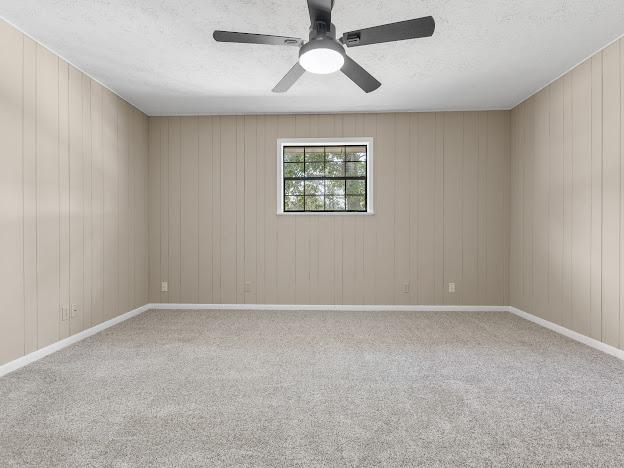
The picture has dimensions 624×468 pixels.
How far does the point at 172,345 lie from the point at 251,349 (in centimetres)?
75

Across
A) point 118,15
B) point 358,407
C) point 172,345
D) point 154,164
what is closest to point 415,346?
point 358,407

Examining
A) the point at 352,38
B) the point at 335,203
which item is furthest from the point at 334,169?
the point at 352,38

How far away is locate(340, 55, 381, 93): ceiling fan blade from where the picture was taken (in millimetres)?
2525

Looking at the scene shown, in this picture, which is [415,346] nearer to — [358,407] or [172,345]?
[358,407]

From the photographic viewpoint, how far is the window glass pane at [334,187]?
5035 mm

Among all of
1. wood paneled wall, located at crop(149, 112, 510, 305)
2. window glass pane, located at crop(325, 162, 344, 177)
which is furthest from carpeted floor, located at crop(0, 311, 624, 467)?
window glass pane, located at crop(325, 162, 344, 177)

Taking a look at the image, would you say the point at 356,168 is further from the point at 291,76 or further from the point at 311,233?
the point at 291,76

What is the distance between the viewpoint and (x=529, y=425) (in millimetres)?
1905

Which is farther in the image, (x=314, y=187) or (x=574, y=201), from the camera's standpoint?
(x=314, y=187)

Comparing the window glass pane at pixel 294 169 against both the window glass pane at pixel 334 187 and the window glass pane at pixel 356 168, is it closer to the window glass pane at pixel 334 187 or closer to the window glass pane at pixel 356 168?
the window glass pane at pixel 334 187

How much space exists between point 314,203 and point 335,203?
0.95ft

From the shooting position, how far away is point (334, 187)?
5047 millimetres

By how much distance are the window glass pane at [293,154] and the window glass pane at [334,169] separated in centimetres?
40

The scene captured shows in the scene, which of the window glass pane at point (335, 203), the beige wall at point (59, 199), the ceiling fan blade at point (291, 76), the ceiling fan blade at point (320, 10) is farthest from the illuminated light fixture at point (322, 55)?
the window glass pane at point (335, 203)
